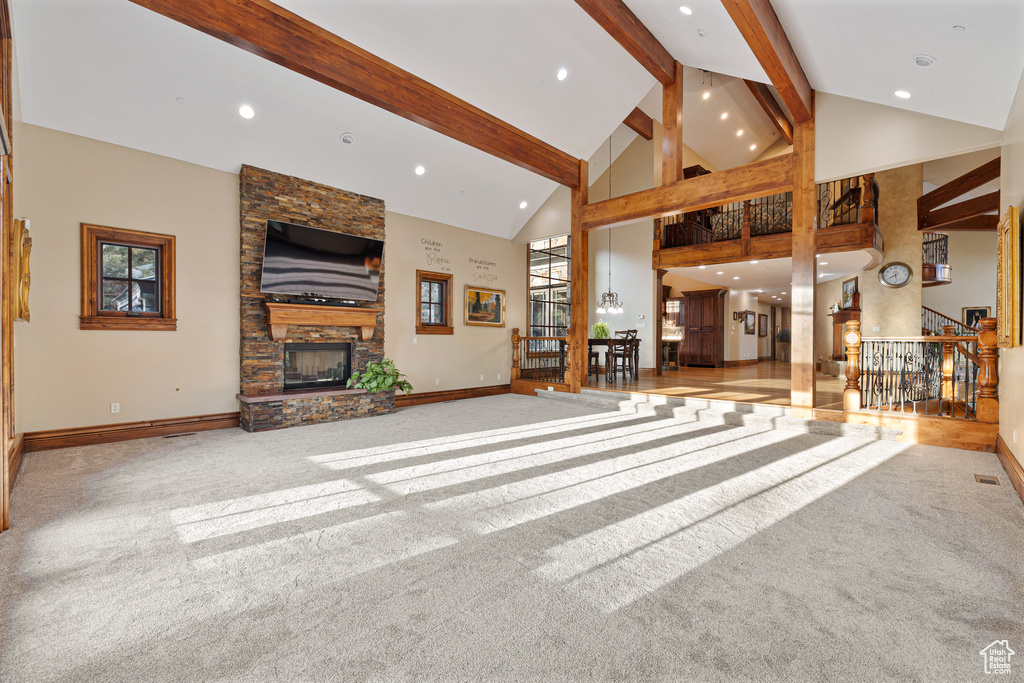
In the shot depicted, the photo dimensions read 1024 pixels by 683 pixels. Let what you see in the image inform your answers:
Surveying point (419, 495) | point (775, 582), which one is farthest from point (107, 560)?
point (775, 582)

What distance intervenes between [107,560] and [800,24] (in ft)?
21.3

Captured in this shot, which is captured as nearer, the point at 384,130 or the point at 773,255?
the point at 384,130

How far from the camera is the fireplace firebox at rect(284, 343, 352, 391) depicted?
6.07 metres

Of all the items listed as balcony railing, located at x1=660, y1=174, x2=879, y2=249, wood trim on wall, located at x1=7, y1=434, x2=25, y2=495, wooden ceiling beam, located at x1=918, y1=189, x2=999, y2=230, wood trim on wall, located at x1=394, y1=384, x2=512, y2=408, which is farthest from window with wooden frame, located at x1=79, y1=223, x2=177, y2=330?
wooden ceiling beam, located at x1=918, y1=189, x2=999, y2=230

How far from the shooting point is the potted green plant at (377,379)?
6328 millimetres

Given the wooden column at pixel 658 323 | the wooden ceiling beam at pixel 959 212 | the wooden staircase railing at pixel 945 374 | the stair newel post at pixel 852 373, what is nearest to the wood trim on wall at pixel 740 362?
the wooden column at pixel 658 323

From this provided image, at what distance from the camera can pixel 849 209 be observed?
881cm

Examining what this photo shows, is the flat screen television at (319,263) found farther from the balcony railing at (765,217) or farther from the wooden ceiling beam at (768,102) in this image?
the wooden ceiling beam at (768,102)

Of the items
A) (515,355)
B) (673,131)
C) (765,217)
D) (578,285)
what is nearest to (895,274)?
(765,217)

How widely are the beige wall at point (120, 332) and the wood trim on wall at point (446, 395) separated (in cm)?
242

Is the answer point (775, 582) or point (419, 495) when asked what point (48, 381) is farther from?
point (775, 582)

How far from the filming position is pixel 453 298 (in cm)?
809

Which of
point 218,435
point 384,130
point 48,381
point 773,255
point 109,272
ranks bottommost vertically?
point 218,435

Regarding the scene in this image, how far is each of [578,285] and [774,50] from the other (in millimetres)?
4197
